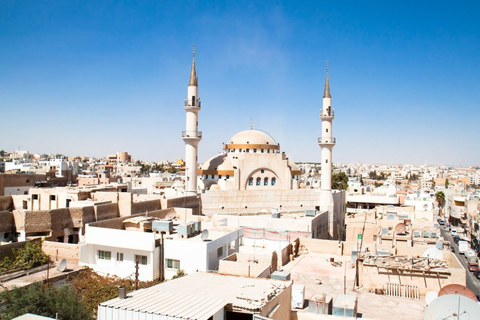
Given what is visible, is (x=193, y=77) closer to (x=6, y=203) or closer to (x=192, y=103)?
(x=192, y=103)

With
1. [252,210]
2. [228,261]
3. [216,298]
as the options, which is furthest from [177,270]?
[252,210]

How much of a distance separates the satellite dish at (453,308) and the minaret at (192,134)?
19.5 metres

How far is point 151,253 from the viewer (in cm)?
1367

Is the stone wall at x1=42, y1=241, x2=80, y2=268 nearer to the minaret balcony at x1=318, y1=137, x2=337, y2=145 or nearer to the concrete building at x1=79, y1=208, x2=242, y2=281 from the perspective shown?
the concrete building at x1=79, y1=208, x2=242, y2=281

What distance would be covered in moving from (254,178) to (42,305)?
2130cm

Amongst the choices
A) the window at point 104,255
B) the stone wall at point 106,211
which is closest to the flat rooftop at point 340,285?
the window at point 104,255

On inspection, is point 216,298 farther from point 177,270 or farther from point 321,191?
point 321,191

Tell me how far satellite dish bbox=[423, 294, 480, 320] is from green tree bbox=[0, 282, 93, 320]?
7171mm

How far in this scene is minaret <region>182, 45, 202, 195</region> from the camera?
86.4 ft

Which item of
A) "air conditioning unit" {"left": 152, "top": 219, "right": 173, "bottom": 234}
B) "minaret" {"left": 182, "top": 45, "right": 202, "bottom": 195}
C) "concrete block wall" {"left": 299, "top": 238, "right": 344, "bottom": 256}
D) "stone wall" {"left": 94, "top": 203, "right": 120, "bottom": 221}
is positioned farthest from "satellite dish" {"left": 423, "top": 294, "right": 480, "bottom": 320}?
"minaret" {"left": 182, "top": 45, "right": 202, "bottom": 195}

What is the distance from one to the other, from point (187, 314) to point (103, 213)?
14737 mm

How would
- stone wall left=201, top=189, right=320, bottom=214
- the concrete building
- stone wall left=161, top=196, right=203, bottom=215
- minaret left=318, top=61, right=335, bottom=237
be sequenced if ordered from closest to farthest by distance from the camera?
the concrete building < stone wall left=161, top=196, right=203, bottom=215 < stone wall left=201, top=189, right=320, bottom=214 < minaret left=318, top=61, right=335, bottom=237

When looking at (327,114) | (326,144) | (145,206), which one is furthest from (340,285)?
(327,114)

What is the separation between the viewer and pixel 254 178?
97.8 ft
